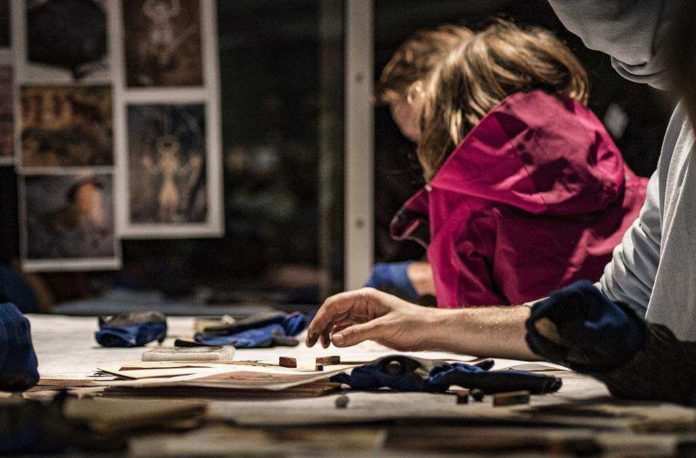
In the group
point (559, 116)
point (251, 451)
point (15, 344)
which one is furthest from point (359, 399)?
point (559, 116)

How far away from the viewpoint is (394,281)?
246 cm

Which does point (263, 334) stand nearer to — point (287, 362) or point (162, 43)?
point (287, 362)

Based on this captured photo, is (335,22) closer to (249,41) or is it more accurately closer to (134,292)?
(249,41)

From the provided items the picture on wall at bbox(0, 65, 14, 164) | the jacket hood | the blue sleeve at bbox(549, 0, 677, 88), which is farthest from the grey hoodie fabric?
the picture on wall at bbox(0, 65, 14, 164)

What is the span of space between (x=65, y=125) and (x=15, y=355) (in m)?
1.48

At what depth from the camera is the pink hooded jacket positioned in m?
1.94

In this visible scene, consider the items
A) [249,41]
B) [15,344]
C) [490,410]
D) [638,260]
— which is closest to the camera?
[490,410]

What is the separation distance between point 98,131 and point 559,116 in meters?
1.28

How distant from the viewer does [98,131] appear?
2.73m

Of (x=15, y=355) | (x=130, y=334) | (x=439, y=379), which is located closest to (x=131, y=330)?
(x=130, y=334)

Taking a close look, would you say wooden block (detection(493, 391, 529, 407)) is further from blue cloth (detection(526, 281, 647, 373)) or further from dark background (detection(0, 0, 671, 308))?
dark background (detection(0, 0, 671, 308))

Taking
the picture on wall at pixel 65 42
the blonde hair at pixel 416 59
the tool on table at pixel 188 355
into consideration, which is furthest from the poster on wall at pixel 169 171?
the tool on table at pixel 188 355

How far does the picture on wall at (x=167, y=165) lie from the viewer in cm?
273

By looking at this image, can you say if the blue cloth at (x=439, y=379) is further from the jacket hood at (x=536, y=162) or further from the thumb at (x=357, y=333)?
the jacket hood at (x=536, y=162)
